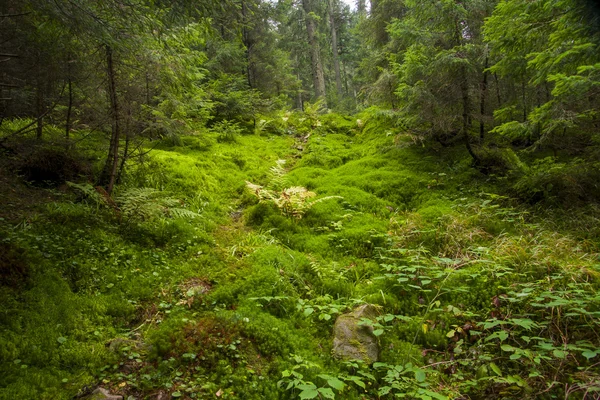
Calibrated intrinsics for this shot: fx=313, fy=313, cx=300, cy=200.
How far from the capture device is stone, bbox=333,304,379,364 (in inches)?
131

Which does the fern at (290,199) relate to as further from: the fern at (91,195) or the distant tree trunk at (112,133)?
the fern at (91,195)

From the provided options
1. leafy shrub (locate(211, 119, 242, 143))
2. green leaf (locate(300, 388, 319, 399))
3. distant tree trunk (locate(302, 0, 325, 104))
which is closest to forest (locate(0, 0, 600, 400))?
green leaf (locate(300, 388, 319, 399))

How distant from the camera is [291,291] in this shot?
173 inches

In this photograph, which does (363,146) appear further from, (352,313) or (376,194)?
(352,313)

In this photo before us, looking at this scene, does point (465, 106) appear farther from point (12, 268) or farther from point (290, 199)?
point (12, 268)

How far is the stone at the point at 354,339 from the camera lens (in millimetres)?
3322

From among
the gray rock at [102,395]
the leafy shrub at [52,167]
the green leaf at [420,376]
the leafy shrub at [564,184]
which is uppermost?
the leafy shrub at [52,167]

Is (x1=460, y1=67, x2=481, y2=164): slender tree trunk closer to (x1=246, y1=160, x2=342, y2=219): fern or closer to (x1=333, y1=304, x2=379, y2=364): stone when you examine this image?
(x1=246, y1=160, x2=342, y2=219): fern

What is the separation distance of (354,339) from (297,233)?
309cm

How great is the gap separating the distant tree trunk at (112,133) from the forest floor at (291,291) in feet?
1.10

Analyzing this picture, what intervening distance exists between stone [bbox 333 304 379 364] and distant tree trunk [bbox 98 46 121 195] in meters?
4.85

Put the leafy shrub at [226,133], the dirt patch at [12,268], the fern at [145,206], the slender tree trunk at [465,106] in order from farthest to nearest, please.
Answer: the leafy shrub at [226,133]
the slender tree trunk at [465,106]
the fern at [145,206]
the dirt patch at [12,268]

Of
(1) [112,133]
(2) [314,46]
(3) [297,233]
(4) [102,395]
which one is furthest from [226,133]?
(2) [314,46]

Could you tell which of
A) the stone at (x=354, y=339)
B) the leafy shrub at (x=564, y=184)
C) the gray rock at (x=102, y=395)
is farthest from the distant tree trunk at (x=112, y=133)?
the leafy shrub at (x=564, y=184)
